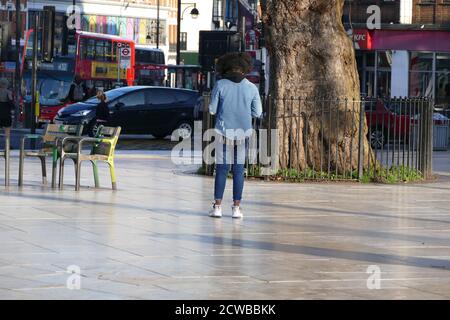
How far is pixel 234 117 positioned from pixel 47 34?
16.1m

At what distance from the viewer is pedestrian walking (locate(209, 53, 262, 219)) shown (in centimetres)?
1375

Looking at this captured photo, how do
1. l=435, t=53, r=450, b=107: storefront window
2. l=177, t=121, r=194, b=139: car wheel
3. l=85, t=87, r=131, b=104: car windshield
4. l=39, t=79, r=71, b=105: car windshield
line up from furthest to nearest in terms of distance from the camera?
l=39, t=79, r=71, b=105: car windshield < l=435, t=53, r=450, b=107: storefront window < l=177, t=121, r=194, b=139: car wheel < l=85, t=87, r=131, b=104: car windshield

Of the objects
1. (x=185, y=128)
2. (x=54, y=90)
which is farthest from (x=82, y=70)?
(x=185, y=128)

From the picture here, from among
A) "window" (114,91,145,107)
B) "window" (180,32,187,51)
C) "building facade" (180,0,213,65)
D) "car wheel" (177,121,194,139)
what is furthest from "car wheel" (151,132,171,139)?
"window" (180,32,187,51)

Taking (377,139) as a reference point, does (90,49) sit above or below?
above

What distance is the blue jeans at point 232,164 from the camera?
13719 millimetres

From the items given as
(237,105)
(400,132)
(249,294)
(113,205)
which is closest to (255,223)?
(237,105)

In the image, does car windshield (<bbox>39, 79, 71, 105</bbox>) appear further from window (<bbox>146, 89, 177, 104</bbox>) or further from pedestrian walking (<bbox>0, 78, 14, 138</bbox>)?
pedestrian walking (<bbox>0, 78, 14, 138</bbox>)

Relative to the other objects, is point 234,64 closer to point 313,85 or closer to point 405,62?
point 313,85

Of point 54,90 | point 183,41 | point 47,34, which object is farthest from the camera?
point 183,41

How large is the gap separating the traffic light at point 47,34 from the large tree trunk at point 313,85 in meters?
9.48

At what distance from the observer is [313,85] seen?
67.4 feet

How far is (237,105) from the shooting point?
45.2ft
